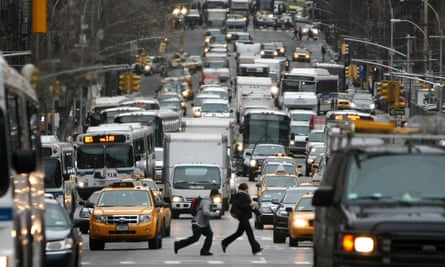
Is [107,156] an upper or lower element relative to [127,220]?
lower

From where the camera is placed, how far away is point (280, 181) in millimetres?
54250

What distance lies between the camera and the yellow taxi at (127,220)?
35.8 metres

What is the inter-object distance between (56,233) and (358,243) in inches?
333

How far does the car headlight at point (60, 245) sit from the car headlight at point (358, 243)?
770 cm

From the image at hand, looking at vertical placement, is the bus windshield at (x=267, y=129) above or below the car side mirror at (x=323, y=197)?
below

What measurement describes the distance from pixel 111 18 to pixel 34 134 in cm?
6149

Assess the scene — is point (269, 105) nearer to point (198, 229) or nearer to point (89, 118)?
point (89, 118)

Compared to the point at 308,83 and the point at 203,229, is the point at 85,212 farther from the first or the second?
the point at 308,83

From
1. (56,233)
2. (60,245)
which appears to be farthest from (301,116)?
(60,245)

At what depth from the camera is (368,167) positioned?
18.5 m

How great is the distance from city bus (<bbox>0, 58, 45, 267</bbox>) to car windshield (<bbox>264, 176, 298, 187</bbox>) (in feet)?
108

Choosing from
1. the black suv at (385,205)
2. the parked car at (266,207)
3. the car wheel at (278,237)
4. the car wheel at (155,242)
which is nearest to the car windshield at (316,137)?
the parked car at (266,207)

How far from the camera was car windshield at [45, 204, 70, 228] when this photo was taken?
85.1 ft

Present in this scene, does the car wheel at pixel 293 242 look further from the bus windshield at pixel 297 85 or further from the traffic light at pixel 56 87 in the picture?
the bus windshield at pixel 297 85
